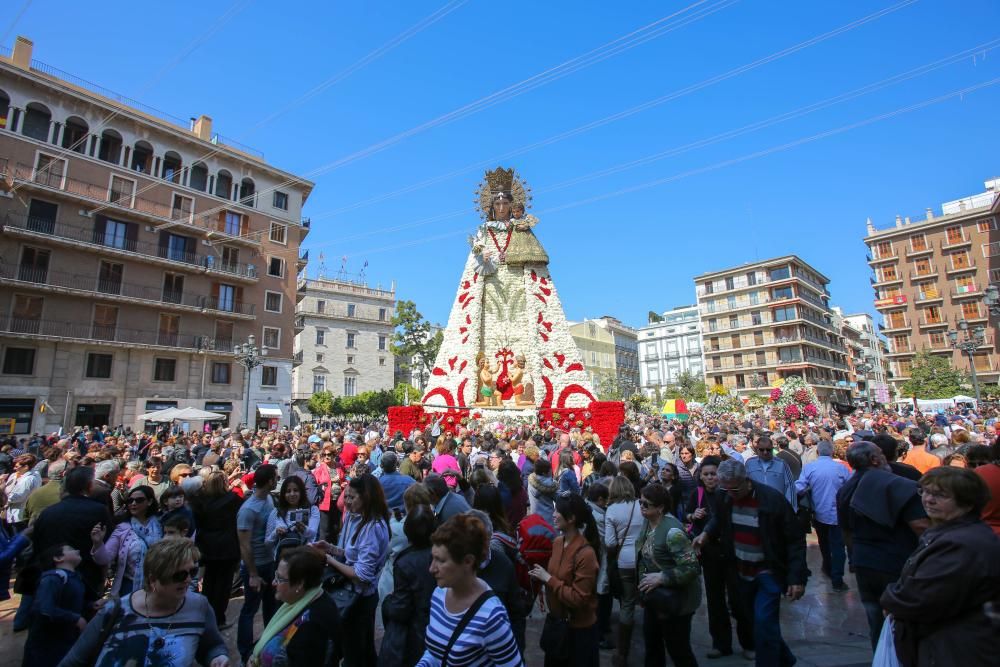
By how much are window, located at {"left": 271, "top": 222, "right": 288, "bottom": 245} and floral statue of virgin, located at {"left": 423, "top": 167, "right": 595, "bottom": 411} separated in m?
15.6

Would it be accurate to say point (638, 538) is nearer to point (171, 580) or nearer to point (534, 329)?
point (171, 580)

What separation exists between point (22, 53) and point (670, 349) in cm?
6407

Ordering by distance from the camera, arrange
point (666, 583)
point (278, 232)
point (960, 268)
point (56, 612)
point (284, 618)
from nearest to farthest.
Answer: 1. point (284, 618)
2. point (56, 612)
3. point (666, 583)
4. point (278, 232)
5. point (960, 268)

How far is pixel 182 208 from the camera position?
29219 millimetres

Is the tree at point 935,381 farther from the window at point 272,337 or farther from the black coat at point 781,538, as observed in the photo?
the window at point 272,337

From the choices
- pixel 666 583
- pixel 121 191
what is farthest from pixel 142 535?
pixel 121 191

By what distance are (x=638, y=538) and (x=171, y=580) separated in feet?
11.5

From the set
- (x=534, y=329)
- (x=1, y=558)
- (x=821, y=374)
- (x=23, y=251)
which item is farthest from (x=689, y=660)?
(x=821, y=374)

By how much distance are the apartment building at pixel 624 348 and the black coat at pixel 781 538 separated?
206 ft

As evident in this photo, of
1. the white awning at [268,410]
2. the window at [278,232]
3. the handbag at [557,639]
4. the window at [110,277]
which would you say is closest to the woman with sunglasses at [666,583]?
the handbag at [557,639]

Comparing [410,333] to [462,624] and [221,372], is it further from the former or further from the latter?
[462,624]

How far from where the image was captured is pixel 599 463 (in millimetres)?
7262

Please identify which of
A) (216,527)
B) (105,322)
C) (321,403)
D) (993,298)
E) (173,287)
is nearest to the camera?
(216,527)

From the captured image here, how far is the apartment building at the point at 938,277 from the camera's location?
150 ft
